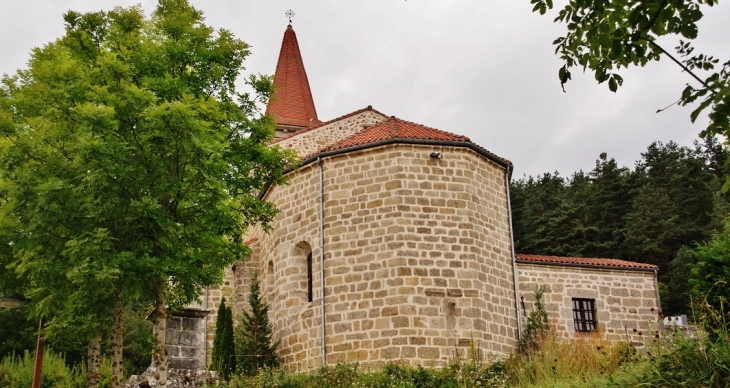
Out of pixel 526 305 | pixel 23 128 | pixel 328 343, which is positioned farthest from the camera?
pixel 526 305

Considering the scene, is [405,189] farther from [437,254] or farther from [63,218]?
[63,218]

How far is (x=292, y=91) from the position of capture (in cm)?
3394

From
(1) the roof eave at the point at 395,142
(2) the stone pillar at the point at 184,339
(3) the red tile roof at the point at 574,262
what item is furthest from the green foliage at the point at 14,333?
(3) the red tile roof at the point at 574,262

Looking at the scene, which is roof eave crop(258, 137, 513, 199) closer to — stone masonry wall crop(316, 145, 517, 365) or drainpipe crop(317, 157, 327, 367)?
stone masonry wall crop(316, 145, 517, 365)

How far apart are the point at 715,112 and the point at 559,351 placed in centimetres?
888

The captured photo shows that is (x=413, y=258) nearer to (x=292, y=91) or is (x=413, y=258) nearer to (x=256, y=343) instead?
(x=256, y=343)

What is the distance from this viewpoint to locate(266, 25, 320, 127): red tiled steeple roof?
106 feet

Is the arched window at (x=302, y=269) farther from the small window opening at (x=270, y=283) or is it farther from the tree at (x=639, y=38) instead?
the tree at (x=639, y=38)

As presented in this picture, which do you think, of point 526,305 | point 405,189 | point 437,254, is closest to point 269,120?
point 405,189

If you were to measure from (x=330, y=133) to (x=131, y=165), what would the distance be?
1208 centimetres

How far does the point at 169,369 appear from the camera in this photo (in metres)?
13.5

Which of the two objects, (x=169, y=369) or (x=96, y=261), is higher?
(x=96, y=261)

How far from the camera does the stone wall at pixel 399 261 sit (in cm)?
1581

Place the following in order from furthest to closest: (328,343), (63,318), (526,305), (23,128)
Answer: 1. (526,305)
2. (328,343)
3. (23,128)
4. (63,318)
